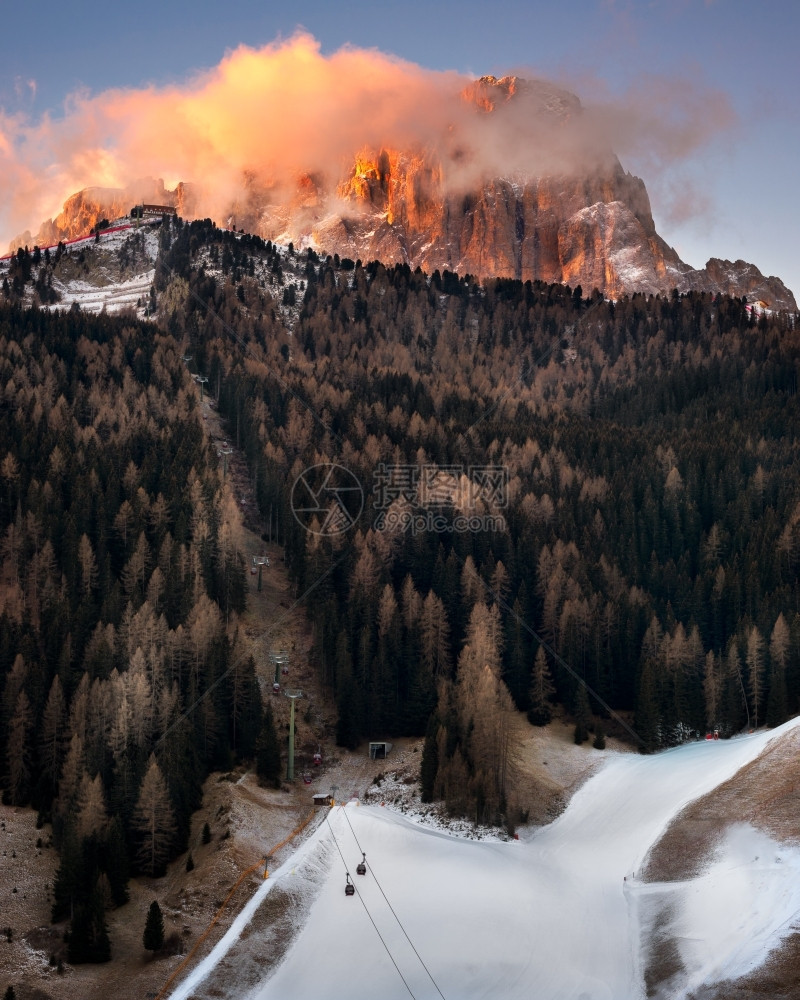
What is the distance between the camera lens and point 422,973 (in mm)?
57625

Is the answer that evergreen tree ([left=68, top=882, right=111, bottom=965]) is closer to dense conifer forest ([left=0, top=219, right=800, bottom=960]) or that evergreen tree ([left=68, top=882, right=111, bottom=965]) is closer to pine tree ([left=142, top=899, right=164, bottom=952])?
dense conifer forest ([left=0, top=219, right=800, bottom=960])

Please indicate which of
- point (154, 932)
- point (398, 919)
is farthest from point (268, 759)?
point (154, 932)

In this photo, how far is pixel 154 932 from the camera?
196 ft

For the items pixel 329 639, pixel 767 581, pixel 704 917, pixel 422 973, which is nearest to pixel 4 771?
pixel 329 639

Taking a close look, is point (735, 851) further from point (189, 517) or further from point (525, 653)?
point (189, 517)

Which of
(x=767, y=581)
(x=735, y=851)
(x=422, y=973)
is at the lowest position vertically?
(x=422, y=973)

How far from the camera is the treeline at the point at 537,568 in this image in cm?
9638

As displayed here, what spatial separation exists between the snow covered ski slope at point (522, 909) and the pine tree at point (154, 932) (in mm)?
3714

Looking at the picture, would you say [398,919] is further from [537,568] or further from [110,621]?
[537,568]

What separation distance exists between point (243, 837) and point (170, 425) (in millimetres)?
78924

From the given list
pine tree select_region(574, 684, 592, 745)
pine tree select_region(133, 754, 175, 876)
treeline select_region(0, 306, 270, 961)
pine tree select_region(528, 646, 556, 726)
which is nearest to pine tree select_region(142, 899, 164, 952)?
treeline select_region(0, 306, 270, 961)

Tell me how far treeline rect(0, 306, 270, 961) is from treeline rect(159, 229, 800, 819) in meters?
11.8

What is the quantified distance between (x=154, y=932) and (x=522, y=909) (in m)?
21.6

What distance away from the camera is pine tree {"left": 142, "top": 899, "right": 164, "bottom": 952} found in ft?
196
